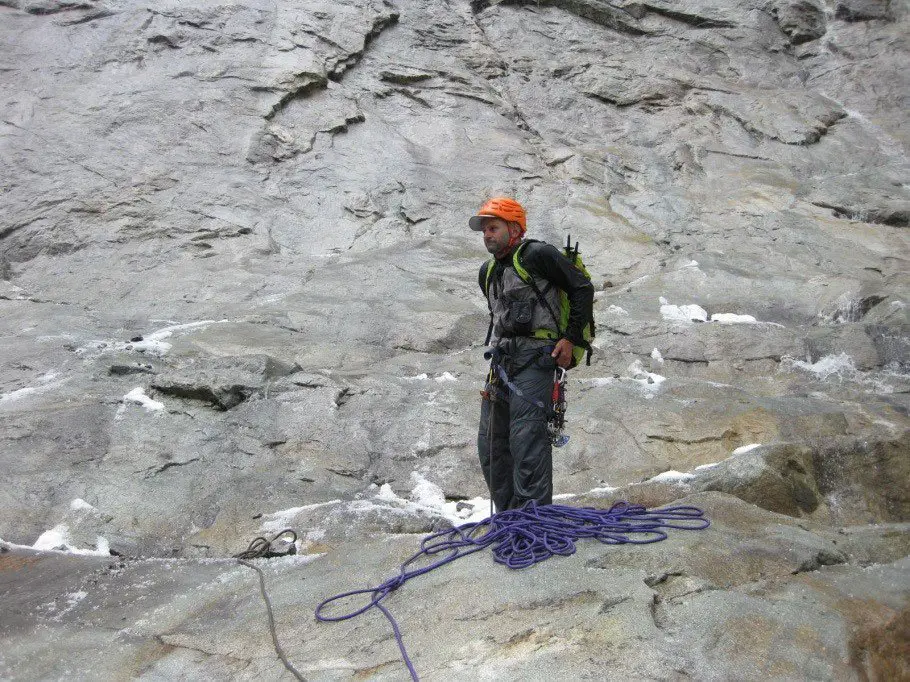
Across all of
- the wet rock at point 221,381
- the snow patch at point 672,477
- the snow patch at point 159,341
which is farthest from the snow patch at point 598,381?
the snow patch at point 159,341

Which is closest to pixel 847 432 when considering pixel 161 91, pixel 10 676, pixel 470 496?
pixel 470 496

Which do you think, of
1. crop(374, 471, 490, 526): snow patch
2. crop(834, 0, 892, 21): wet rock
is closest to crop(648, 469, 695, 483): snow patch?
crop(374, 471, 490, 526): snow patch

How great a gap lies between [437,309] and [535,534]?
6114 mm

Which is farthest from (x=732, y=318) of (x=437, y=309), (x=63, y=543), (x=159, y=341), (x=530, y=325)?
(x=63, y=543)

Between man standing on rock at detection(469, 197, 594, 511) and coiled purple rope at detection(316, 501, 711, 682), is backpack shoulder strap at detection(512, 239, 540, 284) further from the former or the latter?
coiled purple rope at detection(316, 501, 711, 682)

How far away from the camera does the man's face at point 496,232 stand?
489 centimetres

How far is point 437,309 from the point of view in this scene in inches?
406

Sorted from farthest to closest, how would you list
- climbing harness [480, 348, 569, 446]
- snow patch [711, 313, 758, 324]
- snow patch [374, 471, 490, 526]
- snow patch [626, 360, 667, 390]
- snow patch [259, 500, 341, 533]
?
snow patch [711, 313, 758, 324], snow patch [626, 360, 667, 390], snow patch [374, 471, 490, 526], snow patch [259, 500, 341, 533], climbing harness [480, 348, 569, 446]

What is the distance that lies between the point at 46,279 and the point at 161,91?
505 cm

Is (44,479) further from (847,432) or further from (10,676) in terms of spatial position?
(847,432)

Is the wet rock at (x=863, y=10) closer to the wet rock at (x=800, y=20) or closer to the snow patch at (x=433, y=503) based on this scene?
the wet rock at (x=800, y=20)

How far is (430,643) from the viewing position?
354 cm

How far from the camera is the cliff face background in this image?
3.93 metres

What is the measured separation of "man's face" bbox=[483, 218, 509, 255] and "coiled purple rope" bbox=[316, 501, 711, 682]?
5.45 ft
